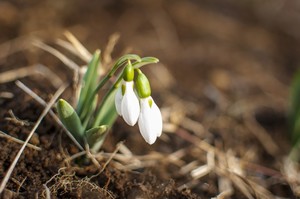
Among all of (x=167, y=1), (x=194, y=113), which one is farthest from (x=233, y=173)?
(x=167, y=1)

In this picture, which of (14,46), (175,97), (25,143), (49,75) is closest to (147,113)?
(25,143)

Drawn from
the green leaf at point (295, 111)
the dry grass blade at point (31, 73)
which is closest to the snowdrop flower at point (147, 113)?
the dry grass blade at point (31, 73)

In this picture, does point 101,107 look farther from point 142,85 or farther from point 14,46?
point 14,46

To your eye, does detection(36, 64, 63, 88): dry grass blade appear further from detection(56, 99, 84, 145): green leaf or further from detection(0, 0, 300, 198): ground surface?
detection(56, 99, 84, 145): green leaf

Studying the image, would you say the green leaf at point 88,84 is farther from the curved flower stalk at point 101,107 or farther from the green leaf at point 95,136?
the green leaf at point 95,136

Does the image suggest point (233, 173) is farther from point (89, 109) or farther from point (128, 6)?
point (128, 6)
